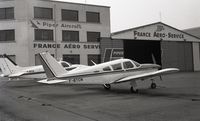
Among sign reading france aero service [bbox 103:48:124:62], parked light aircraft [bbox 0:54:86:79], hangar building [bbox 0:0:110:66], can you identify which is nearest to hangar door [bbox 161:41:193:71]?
sign reading france aero service [bbox 103:48:124:62]

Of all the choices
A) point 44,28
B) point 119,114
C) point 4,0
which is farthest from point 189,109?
point 4,0

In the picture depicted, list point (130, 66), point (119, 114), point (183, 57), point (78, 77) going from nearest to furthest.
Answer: point (119, 114) < point (78, 77) < point (130, 66) < point (183, 57)

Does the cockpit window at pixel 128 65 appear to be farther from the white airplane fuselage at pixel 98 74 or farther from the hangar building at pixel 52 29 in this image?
the hangar building at pixel 52 29

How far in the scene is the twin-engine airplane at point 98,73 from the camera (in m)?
15.9

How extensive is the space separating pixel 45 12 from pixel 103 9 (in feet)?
34.2

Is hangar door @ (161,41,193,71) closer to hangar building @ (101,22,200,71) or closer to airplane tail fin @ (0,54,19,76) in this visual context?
hangar building @ (101,22,200,71)

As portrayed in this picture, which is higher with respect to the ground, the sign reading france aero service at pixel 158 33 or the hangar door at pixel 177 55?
the sign reading france aero service at pixel 158 33

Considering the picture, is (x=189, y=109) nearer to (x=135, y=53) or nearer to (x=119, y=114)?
(x=119, y=114)

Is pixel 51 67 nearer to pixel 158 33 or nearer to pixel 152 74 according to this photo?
pixel 152 74

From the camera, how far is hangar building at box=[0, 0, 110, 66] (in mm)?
39031

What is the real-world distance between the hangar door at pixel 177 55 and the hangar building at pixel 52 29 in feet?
33.5

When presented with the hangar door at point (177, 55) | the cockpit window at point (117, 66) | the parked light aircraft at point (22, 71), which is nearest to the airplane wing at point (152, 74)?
the cockpit window at point (117, 66)

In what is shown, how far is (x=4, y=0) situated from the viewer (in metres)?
39.8

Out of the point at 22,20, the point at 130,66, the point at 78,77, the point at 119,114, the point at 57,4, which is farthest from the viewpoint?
the point at 57,4
